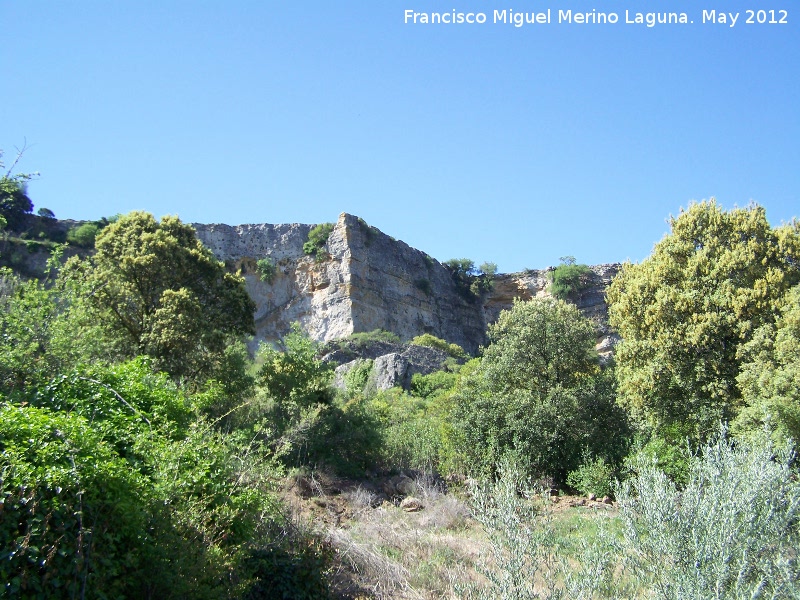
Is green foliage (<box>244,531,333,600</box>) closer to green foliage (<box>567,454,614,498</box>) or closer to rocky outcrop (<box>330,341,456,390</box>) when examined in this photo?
green foliage (<box>567,454,614,498</box>)

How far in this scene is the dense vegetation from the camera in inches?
225

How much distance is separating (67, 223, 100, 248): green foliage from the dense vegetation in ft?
88.5

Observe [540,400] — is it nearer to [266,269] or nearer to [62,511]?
[62,511]

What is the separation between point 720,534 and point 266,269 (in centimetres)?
4365

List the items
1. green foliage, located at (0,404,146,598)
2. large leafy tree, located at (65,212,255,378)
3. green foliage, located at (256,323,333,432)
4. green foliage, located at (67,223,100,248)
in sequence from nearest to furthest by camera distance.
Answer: green foliage, located at (0,404,146,598) < green foliage, located at (256,323,333,432) < large leafy tree, located at (65,212,255,378) < green foliage, located at (67,223,100,248)

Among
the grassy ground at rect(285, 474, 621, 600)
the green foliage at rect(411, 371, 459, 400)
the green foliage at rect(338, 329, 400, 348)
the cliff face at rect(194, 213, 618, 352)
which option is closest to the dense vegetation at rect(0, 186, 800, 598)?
the grassy ground at rect(285, 474, 621, 600)

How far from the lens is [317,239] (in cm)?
4803

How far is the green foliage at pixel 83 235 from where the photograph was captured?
44.8m

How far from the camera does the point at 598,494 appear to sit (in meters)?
14.9

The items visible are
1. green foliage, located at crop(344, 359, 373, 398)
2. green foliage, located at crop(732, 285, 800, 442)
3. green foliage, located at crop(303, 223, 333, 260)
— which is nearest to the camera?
green foliage, located at crop(732, 285, 800, 442)

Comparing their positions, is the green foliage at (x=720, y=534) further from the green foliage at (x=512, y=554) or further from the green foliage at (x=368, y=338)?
the green foliage at (x=368, y=338)

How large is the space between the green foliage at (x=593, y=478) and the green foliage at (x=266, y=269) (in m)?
34.7

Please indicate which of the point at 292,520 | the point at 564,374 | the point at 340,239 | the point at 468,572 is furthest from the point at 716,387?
the point at 340,239

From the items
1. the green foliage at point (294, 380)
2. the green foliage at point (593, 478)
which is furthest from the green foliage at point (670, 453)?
the green foliage at point (294, 380)
